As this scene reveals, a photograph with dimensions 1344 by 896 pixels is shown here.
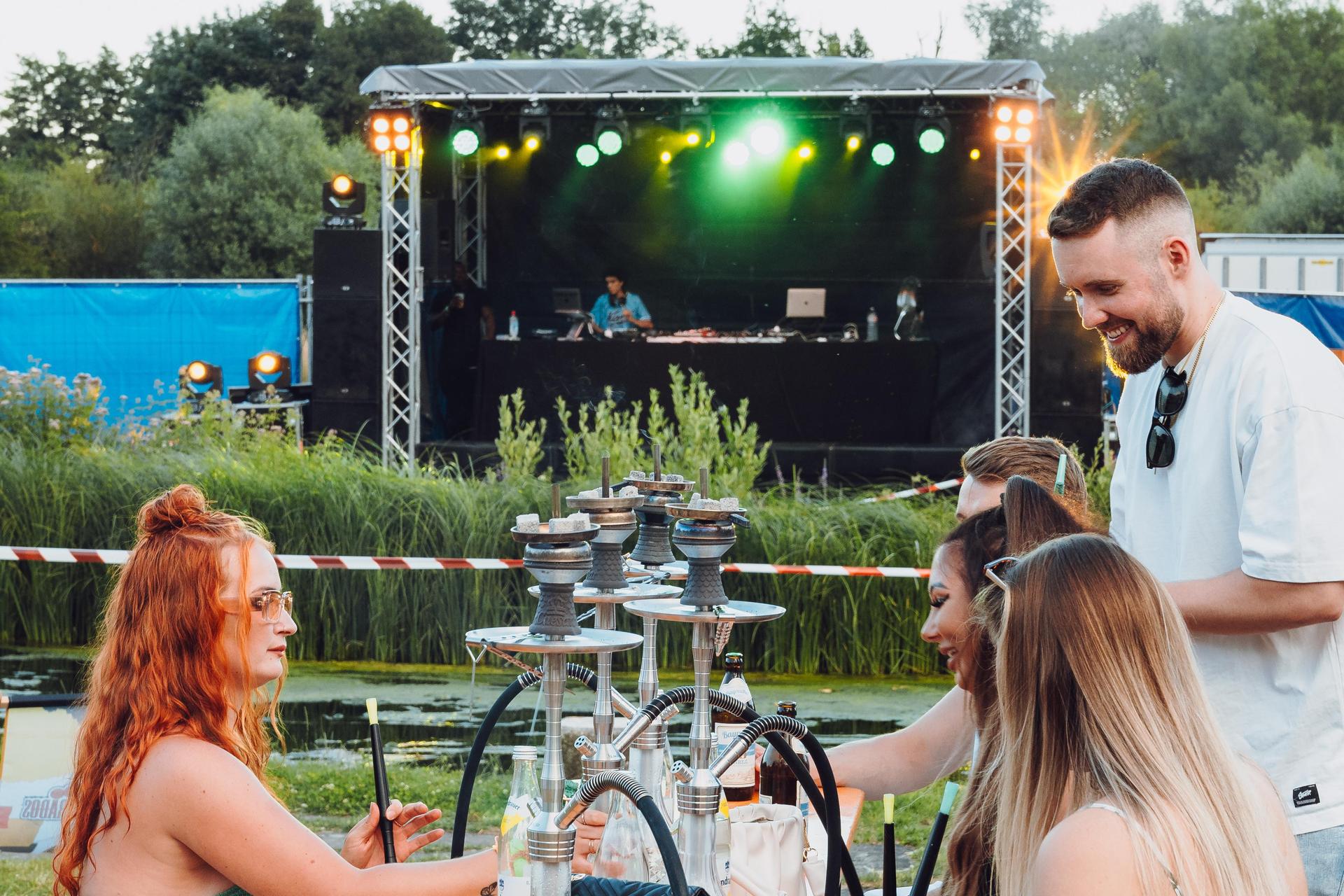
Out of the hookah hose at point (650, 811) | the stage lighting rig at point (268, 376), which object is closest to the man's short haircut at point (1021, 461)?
the hookah hose at point (650, 811)

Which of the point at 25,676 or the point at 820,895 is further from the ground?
the point at 820,895

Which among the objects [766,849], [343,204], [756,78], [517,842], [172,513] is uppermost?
[756,78]

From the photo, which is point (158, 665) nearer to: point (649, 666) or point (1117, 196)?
point (649, 666)

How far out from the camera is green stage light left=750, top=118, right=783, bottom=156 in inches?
485

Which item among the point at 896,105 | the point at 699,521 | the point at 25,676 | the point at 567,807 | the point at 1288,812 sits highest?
the point at 896,105

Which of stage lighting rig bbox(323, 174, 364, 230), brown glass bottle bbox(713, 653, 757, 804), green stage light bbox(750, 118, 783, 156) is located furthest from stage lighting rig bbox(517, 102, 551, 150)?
brown glass bottle bbox(713, 653, 757, 804)

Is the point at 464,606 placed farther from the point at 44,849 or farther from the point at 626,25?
the point at 626,25

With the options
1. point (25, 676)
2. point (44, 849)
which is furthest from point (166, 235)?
point (44, 849)

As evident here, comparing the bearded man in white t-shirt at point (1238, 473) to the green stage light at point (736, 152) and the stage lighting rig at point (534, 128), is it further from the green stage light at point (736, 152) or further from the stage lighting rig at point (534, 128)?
the green stage light at point (736, 152)

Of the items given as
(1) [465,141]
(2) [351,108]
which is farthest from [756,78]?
(2) [351,108]

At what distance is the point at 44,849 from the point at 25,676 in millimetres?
3436

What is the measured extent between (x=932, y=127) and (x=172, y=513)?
10.9 metres

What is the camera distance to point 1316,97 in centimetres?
4925

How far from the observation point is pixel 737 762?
253 centimetres
